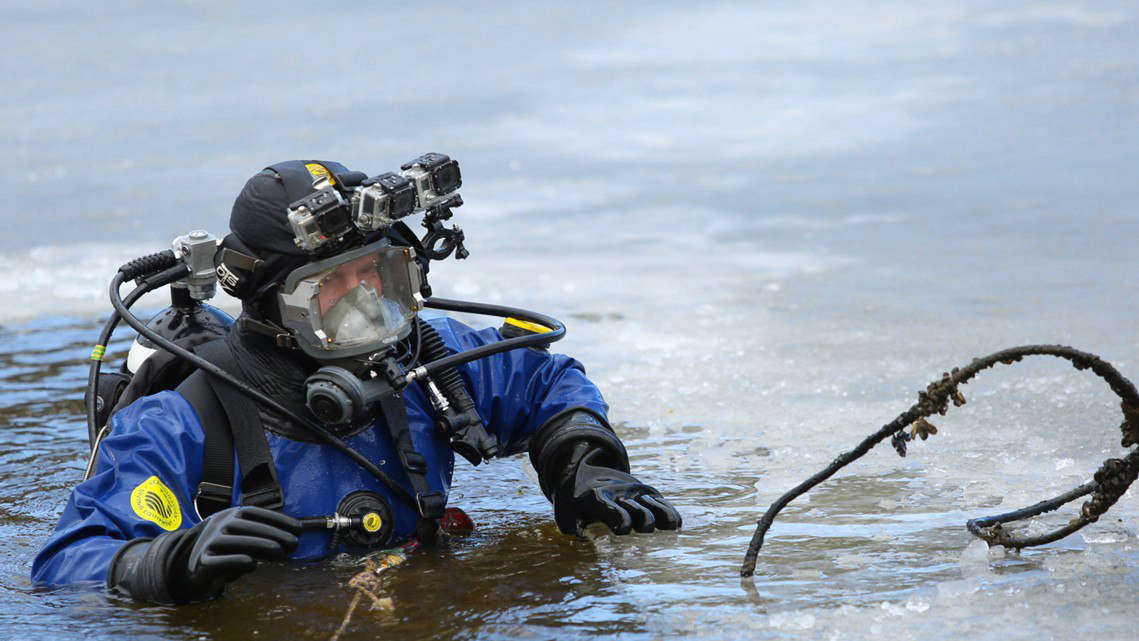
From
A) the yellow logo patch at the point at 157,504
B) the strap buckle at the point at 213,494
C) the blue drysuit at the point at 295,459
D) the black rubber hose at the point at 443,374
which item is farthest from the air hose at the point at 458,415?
the yellow logo patch at the point at 157,504

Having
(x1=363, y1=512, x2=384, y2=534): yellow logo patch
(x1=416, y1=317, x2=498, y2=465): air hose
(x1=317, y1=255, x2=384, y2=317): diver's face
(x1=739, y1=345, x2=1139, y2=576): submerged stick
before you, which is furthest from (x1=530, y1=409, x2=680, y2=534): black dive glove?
(x1=317, y1=255, x2=384, y2=317): diver's face

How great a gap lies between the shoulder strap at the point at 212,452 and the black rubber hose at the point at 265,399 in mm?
58

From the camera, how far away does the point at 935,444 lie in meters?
3.94

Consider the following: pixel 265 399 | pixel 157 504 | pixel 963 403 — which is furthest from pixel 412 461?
pixel 963 403

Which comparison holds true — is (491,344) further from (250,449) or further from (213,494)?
(213,494)

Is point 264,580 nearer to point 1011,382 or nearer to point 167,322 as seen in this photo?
point 167,322

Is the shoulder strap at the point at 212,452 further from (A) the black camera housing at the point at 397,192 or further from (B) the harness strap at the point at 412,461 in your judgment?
(A) the black camera housing at the point at 397,192

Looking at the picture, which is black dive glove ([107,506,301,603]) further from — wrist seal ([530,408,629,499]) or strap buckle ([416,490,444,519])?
wrist seal ([530,408,629,499])

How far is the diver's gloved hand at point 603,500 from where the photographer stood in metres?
2.88

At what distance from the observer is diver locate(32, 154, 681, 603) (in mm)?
2719

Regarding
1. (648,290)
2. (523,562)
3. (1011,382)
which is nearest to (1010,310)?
(1011,382)

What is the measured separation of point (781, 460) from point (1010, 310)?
2354 millimetres

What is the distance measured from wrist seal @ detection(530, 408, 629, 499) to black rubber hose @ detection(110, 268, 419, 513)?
34 centimetres

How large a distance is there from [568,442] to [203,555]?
3.28 ft
